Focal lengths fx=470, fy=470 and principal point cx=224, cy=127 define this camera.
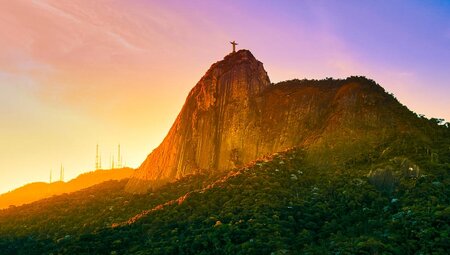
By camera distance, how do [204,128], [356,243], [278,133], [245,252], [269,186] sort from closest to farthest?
[356,243]
[245,252]
[269,186]
[278,133]
[204,128]

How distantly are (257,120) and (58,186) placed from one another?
355 feet

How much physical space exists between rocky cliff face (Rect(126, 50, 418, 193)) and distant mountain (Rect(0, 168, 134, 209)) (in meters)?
66.5

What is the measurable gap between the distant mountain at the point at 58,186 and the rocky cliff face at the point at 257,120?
2616 inches

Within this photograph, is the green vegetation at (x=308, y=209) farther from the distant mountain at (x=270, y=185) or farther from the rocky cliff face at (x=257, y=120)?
the rocky cliff face at (x=257, y=120)

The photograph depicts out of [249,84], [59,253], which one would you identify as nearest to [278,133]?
[249,84]

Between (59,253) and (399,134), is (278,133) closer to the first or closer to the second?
→ (399,134)

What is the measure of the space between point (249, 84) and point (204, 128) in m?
10.4

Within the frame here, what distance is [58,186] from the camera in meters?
159

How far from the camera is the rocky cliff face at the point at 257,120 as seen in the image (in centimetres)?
6078

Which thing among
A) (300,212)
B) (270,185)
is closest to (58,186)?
(270,185)

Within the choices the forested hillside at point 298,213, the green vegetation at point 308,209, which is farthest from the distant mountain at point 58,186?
the forested hillside at point 298,213

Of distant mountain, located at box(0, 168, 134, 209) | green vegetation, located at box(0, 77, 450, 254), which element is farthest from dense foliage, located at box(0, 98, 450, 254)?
distant mountain, located at box(0, 168, 134, 209)

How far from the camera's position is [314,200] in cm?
4722

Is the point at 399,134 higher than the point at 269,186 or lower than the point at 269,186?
higher
